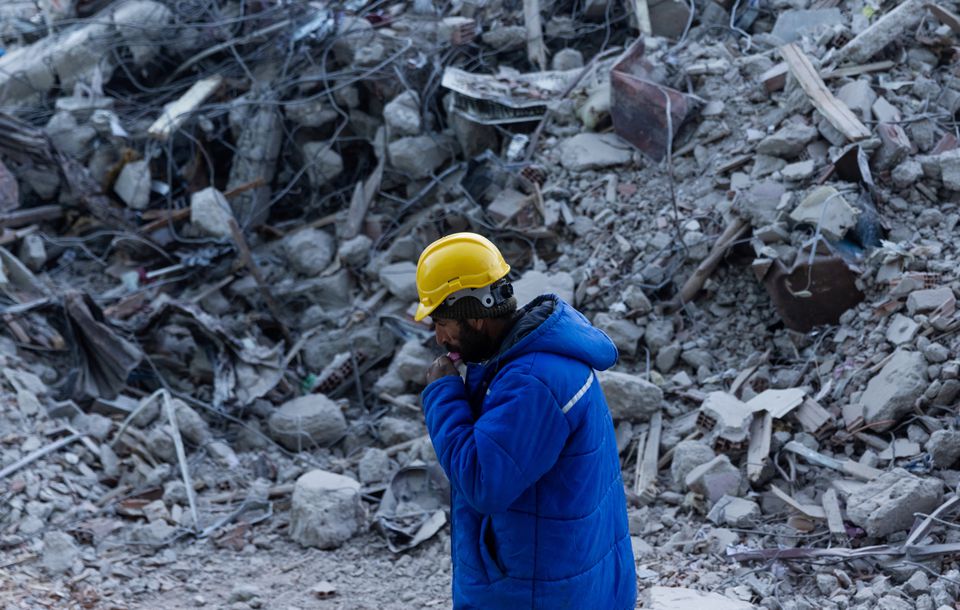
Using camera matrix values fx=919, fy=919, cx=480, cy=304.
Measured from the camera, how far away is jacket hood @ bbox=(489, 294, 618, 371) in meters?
2.57

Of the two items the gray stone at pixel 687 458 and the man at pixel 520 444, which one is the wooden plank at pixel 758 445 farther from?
the man at pixel 520 444

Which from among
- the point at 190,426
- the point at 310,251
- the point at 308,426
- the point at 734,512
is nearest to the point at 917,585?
the point at 734,512

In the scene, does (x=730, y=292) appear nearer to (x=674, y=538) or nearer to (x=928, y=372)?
(x=928, y=372)

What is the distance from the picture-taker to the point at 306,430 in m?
6.71

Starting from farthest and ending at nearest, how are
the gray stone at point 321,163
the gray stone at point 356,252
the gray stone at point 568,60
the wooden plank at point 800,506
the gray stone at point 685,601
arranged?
1. the gray stone at point 321,163
2. the gray stone at point 568,60
3. the gray stone at point 356,252
4. the wooden plank at point 800,506
5. the gray stone at point 685,601

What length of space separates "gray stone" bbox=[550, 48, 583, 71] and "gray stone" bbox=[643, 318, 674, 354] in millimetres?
3258

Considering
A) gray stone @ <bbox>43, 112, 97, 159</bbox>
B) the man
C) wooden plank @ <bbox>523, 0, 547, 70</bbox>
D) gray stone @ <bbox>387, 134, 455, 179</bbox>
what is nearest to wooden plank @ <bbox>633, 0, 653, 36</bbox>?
wooden plank @ <bbox>523, 0, 547, 70</bbox>

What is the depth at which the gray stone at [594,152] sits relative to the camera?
7.32 m

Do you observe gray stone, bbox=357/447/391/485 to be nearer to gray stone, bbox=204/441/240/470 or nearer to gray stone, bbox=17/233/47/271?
gray stone, bbox=204/441/240/470

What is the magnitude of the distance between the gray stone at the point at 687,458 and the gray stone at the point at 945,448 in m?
1.13

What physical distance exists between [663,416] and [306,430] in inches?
103

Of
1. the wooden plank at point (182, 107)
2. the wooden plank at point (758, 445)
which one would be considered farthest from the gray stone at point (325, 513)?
the wooden plank at point (182, 107)

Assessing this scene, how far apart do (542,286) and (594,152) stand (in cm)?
142

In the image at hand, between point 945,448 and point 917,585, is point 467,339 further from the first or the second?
point 945,448
